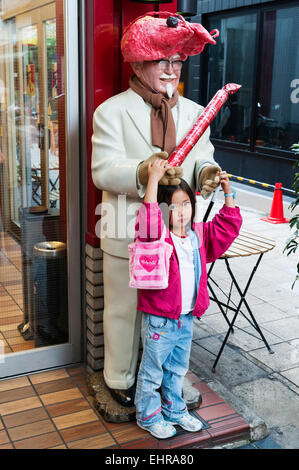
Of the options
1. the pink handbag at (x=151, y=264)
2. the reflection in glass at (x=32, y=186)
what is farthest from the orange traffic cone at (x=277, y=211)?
the pink handbag at (x=151, y=264)

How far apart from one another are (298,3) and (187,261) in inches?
352

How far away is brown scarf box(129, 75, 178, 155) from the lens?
2932 mm

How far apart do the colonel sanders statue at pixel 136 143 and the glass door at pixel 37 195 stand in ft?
1.81

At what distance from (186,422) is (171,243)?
105 centimetres

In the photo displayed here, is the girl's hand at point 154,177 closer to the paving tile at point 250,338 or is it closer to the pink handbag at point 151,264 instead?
the pink handbag at point 151,264

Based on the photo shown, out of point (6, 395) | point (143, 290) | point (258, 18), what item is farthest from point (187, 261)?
point (258, 18)

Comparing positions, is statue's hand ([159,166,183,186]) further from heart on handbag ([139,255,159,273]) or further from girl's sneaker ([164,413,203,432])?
girl's sneaker ([164,413,203,432])

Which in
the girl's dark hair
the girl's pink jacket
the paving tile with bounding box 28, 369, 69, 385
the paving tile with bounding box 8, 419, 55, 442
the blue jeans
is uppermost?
the girl's dark hair

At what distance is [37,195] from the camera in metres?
3.56

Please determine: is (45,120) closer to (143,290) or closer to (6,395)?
(143,290)

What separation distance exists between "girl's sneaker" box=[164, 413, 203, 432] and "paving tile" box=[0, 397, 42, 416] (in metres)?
0.84

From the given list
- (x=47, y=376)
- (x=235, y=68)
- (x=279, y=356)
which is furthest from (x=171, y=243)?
(x=235, y=68)

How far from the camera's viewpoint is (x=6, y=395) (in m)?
3.43

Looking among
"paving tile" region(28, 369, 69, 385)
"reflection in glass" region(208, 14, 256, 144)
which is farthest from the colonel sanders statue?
"reflection in glass" region(208, 14, 256, 144)
